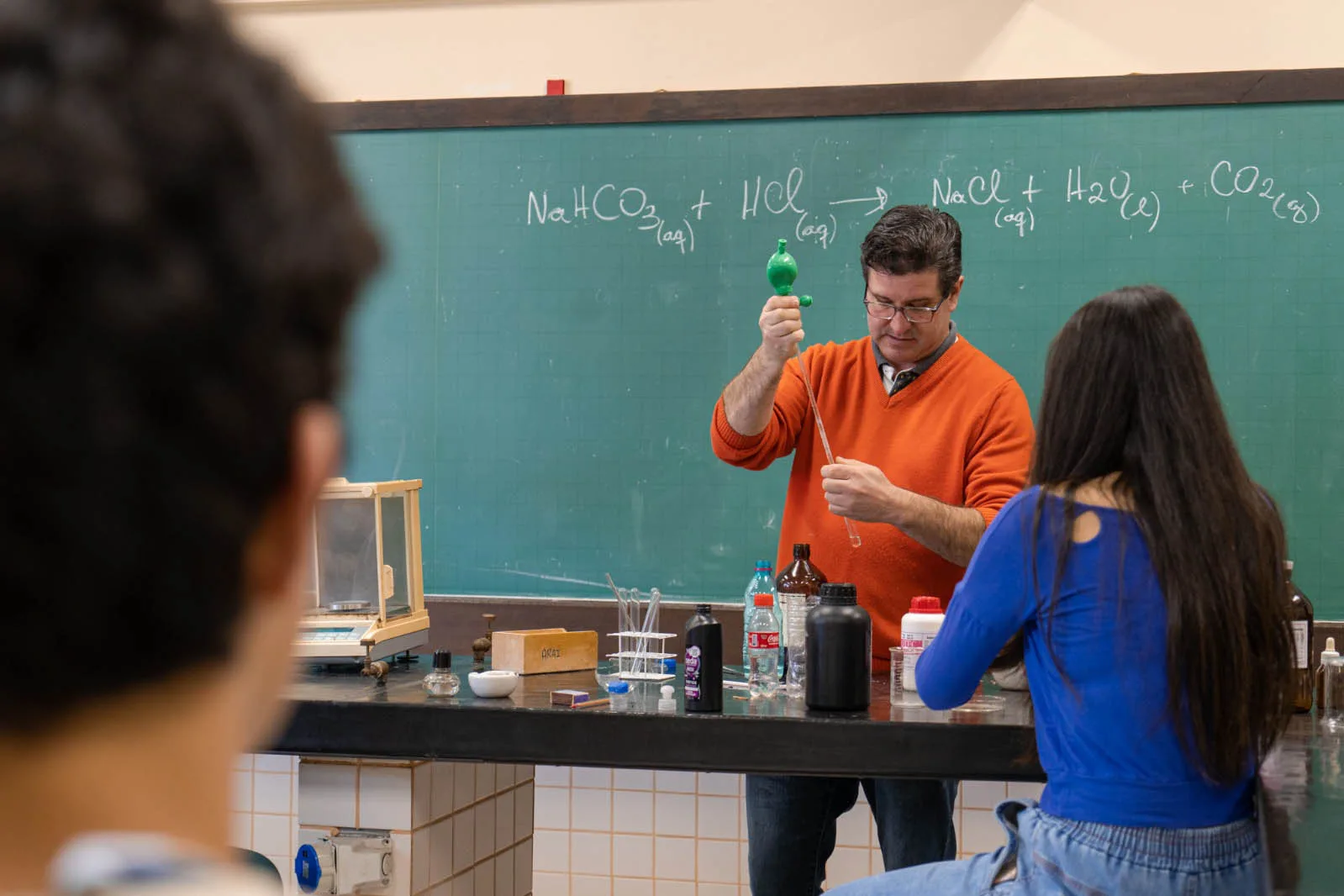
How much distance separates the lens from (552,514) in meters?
3.29

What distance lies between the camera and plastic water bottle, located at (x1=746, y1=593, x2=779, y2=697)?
224cm

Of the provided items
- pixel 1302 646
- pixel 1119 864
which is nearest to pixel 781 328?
pixel 1302 646

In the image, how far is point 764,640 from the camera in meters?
2.25

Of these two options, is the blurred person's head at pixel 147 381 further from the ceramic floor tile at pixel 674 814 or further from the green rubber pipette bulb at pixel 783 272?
the ceramic floor tile at pixel 674 814

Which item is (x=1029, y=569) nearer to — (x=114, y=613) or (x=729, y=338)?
(x=114, y=613)

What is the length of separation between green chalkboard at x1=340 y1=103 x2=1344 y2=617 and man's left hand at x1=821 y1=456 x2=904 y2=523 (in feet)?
2.96

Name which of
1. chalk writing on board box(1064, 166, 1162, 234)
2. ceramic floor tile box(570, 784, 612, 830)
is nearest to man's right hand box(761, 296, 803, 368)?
chalk writing on board box(1064, 166, 1162, 234)

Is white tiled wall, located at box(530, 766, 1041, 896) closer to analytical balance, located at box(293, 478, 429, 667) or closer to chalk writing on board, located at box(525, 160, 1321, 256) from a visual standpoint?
analytical balance, located at box(293, 478, 429, 667)

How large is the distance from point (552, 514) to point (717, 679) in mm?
1324

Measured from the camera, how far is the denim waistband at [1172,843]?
1449 millimetres

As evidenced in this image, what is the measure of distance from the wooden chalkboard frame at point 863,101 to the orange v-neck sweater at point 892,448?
88 centimetres

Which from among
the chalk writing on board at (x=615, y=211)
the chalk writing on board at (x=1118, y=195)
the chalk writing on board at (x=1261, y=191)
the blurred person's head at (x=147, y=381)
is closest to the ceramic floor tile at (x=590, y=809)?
the chalk writing on board at (x=615, y=211)

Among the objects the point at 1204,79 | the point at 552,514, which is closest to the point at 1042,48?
the point at 1204,79

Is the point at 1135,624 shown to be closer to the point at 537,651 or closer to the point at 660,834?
the point at 537,651
